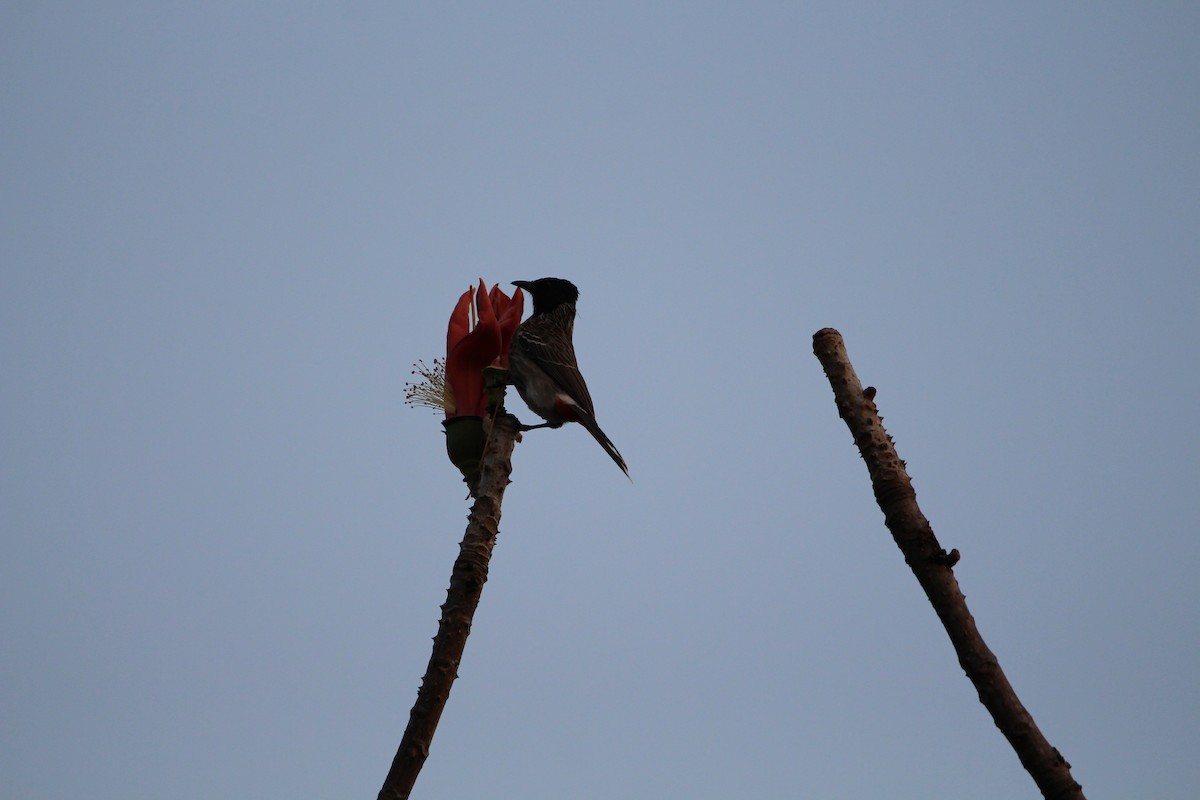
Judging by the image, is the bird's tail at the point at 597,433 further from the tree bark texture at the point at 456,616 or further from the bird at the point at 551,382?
the tree bark texture at the point at 456,616

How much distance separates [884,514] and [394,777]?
2.59 metres

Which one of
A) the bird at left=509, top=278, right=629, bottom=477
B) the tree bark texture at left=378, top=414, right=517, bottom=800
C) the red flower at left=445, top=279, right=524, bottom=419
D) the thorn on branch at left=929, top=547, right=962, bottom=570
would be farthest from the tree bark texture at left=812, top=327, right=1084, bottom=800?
the bird at left=509, top=278, right=629, bottom=477

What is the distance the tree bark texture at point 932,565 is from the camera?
12.4 ft

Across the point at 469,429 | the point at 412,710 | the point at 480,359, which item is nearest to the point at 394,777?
the point at 412,710

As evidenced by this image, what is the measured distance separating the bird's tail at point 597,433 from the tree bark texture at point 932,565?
2.96 meters

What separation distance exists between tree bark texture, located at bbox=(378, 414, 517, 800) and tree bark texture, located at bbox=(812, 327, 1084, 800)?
188 cm

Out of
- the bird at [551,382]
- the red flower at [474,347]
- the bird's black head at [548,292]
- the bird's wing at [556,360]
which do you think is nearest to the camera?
the red flower at [474,347]

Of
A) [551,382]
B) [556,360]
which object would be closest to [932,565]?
[551,382]

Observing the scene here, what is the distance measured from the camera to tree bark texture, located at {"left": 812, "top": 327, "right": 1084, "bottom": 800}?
12.4 feet

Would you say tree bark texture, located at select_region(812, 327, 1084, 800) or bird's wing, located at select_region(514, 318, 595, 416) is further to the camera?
bird's wing, located at select_region(514, 318, 595, 416)

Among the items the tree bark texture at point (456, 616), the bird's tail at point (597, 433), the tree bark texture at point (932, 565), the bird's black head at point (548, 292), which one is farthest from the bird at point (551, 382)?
the tree bark texture at point (932, 565)

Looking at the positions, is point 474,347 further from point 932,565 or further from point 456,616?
point 932,565

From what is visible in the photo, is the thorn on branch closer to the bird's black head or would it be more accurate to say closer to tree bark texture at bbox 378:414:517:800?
tree bark texture at bbox 378:414:517:800

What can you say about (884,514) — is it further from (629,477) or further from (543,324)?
(543,324)
